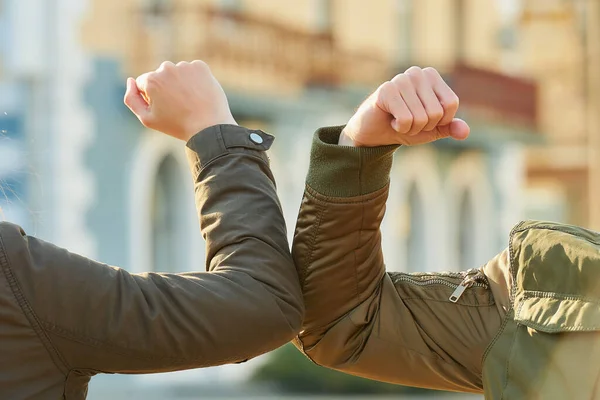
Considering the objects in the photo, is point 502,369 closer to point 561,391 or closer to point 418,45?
point 561,391

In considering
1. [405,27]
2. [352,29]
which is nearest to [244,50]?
[352,29]

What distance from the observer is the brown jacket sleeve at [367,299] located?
2.51m

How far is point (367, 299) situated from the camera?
8.52ft

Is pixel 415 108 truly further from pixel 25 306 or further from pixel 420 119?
pixel 25 306

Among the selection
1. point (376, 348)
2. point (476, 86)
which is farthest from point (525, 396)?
point (476, 86)

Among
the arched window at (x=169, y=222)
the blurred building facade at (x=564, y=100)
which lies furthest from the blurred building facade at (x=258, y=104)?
the blurred building facade at (x=564, y=100)

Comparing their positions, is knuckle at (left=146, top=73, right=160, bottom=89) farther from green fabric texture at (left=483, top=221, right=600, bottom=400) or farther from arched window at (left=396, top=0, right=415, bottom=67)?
arched window at (left=396, top=0, right=415, bottom=67)

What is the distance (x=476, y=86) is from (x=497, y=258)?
775 inches

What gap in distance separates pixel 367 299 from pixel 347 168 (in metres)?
0.27

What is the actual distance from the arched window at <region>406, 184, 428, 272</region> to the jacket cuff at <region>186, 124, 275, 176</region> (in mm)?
19515

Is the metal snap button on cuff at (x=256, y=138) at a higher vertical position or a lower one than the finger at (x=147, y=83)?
lower

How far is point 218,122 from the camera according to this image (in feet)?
8.27

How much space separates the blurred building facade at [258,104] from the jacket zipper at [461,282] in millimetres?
9770

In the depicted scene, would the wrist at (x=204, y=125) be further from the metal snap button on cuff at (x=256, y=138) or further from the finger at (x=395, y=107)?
the finger at (x=395, y=107)
